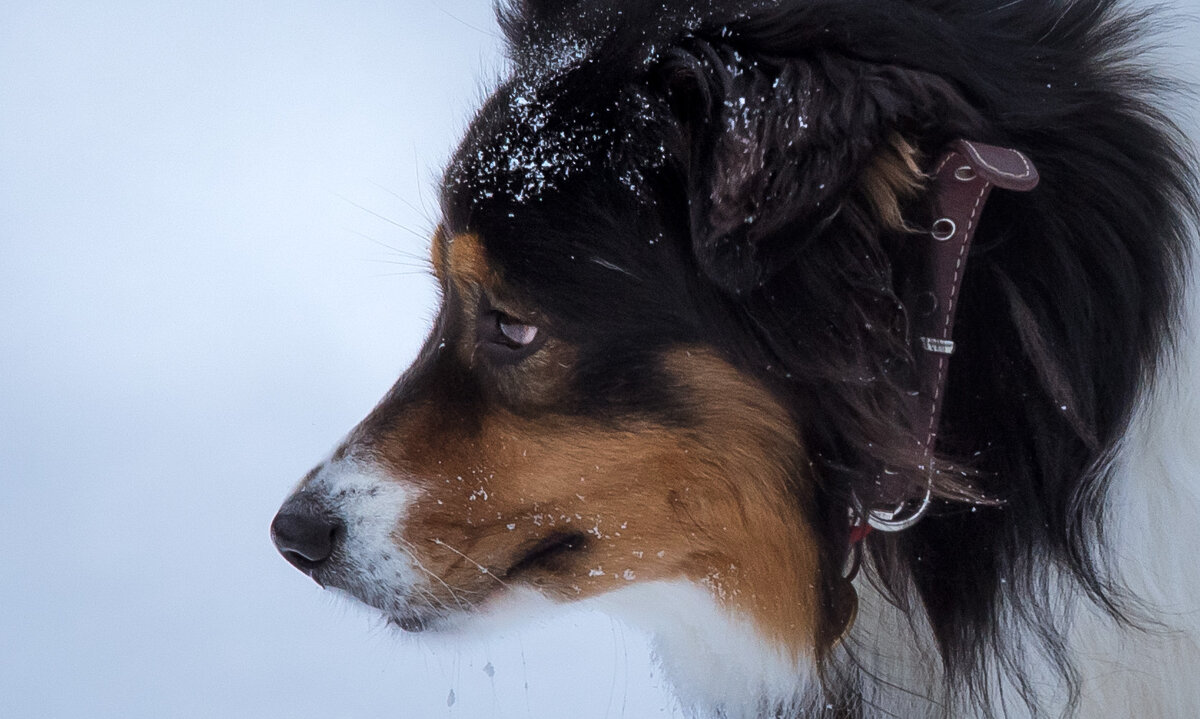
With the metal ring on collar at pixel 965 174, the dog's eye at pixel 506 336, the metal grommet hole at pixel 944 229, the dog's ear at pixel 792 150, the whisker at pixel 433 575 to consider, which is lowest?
the whisker at pixel 433 575

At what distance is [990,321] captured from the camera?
5.13 feet

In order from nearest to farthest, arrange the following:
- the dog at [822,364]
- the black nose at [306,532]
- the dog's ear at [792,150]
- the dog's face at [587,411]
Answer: the dog's ear at [792,150]
the dog at [822,364]
the dog's face at [587,411]
the black nose at [306,532]

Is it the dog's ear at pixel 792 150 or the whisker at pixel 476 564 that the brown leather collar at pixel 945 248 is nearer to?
the dog's ear at pixel 792 150

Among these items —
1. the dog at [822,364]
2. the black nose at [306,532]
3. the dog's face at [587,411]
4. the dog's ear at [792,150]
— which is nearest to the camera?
the dog's ear at [792,150]

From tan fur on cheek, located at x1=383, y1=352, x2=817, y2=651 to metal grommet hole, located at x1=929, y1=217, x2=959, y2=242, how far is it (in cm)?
36

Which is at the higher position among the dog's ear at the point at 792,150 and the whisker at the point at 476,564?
the dog's ear at the point at 792,150

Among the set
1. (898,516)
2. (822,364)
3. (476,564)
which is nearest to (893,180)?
(822,364)

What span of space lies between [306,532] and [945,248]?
112 cm

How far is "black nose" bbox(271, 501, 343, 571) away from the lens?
1.72 meters

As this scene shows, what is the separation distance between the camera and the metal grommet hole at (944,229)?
1.47 metres

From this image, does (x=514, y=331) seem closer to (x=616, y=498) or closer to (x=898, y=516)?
(x=616, y=498)

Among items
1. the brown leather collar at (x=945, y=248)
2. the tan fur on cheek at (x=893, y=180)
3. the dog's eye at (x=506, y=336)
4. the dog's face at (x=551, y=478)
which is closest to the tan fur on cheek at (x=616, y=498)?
the dog's face at (x=551, y=478)

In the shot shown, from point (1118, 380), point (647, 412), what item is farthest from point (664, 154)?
point (1118, 380)

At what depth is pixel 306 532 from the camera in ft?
5.68
